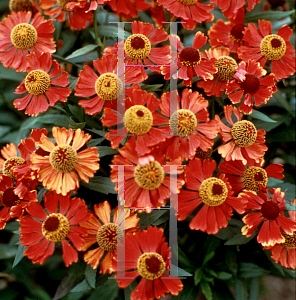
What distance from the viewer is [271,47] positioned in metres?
1.01

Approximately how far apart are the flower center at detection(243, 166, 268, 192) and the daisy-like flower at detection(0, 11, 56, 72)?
0.66 metres

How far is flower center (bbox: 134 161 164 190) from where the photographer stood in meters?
0.70

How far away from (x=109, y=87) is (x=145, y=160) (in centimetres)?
24

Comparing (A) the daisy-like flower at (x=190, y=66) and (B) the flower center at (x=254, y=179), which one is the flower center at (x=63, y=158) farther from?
(B) the flower center at (x=254, y=179)

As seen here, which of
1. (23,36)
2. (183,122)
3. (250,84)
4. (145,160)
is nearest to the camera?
(145,160)

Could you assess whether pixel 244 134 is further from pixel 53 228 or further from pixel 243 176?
pixel 53 228

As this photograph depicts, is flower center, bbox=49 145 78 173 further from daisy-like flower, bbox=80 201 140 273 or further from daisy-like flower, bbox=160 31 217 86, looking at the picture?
daisy-like flower, bbox=160 31 217 86

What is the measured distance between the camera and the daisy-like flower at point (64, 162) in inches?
28.7

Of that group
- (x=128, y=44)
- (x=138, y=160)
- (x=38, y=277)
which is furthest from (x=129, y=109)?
(x=38, y=277)

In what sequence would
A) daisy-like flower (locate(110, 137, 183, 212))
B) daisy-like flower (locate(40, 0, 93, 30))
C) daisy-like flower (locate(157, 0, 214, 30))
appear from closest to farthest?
daisy-like flower (locate(110, 137, 183, 212))
daisy-like flower (locate(157, 0, 214, 30))
daisy-like flower (locate(40, 0, 93, 30))

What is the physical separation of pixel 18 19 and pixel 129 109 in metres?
0.57

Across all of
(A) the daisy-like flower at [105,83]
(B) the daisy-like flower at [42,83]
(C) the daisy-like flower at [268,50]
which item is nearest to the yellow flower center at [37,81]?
(B) the daisy-like flower at [42,83]

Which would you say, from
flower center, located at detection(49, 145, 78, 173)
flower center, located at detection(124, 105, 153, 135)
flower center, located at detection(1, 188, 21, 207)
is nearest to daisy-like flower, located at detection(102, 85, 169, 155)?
flower center, located at detection(124, 105, 153, 135)

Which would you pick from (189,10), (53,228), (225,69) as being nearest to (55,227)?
(53,228)
